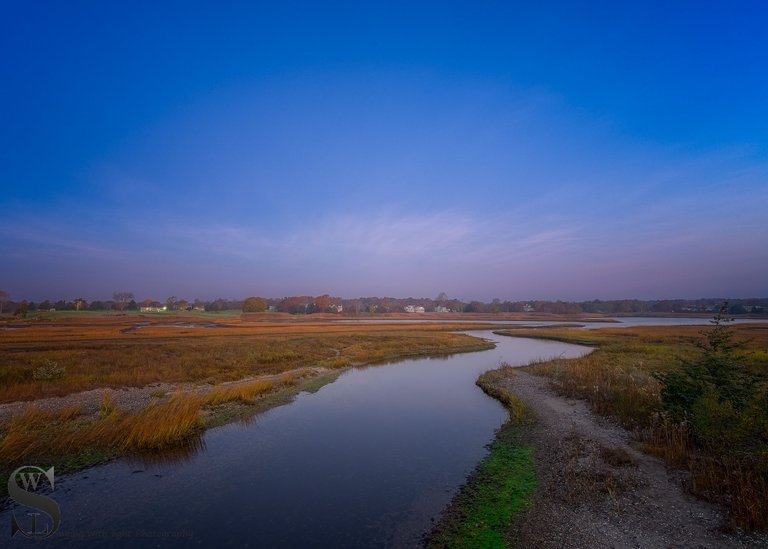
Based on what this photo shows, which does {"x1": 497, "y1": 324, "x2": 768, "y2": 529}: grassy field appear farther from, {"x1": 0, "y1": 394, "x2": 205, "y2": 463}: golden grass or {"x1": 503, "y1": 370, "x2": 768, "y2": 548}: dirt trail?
{"x1": 0, "y1": 394, "x2": 205, "y2": 463}: golden grass

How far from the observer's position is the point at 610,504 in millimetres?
8680

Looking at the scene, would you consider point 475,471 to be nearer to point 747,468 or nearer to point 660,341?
point 747,468

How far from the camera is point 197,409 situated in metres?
16.8

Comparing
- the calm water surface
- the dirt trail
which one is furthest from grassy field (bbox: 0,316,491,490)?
the dirt trail

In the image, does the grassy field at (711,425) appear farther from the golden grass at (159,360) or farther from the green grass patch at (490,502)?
the golden grass at (159,360)

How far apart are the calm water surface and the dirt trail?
2.50 meters

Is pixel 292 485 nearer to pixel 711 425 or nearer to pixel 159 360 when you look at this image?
pixel 711 425

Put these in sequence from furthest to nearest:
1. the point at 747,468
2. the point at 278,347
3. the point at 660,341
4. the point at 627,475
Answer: the point at 660,341, the point at 278,347, the point at 627,475, the point at 747,468

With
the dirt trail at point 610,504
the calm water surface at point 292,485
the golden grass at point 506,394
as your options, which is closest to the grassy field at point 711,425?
the dirt trail at point 610,504

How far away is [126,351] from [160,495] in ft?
94.5

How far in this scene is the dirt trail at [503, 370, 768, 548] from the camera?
24.0 ft

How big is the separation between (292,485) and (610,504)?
8378 mm

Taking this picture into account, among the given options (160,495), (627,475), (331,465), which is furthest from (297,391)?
(627,475)

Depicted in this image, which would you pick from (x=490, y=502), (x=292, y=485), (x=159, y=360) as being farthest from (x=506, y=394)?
(x=159, y=360)
